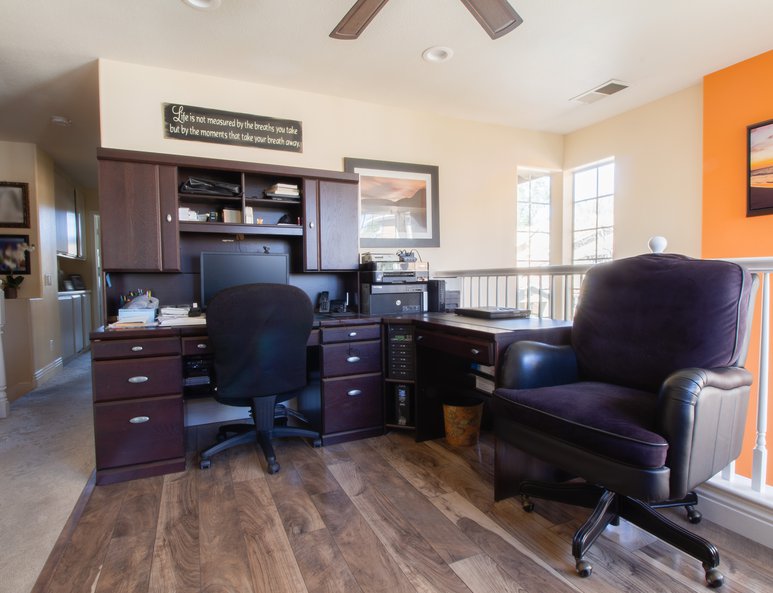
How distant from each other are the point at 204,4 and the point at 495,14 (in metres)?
1.50

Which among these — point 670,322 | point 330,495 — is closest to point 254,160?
point 330,495

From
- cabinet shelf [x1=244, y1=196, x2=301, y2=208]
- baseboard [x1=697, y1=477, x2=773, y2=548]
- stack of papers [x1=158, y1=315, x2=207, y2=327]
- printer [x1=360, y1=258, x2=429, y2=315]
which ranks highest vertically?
cabinet shelf [x1=244, y1=196, x2=301, y2=208]

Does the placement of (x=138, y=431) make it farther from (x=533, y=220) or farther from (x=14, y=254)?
(x=533, y=220)

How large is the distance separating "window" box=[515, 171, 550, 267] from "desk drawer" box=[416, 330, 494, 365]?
2.13m

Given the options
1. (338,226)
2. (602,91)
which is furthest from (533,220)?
(338,226)

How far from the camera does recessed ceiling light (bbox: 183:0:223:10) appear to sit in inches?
86.7

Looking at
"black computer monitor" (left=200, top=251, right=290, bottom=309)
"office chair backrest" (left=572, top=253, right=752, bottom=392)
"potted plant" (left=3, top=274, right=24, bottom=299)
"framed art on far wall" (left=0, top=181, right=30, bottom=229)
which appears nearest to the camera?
"office chair backrest" (left=572, top=253, right=752, bottom=392)

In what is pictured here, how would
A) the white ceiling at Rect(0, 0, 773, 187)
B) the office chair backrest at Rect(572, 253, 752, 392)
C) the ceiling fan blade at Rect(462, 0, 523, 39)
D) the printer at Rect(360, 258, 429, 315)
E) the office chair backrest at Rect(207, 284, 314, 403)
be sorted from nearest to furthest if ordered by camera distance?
the office chair backrest at Rect(572, 253, 752, 392) < the ceiling fan blade at Rect(462, 0, 523, 39) < the office chair backrest at Rect(207, 284, 314, 403) < the white ceiling at Rect(0, 0, 773, 187) < the printer at Rect(360, 258, 429, 315)

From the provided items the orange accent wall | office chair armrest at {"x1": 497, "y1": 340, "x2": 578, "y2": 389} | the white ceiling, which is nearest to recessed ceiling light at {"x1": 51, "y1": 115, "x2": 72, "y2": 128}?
the white ceiling

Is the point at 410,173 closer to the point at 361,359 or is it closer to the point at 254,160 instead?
the point at 254,160

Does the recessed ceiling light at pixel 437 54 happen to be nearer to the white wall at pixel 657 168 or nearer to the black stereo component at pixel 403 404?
the white wall at pixel 657 168

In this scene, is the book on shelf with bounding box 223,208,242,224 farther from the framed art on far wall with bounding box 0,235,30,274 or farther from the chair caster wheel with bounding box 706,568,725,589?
the framed art on far wall with bounding box 0,235,30,274

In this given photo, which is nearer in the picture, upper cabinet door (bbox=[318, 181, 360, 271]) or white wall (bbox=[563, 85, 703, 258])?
upper cabinet door (bbox=[318, 181, 360, 271])

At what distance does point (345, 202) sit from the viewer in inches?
122
